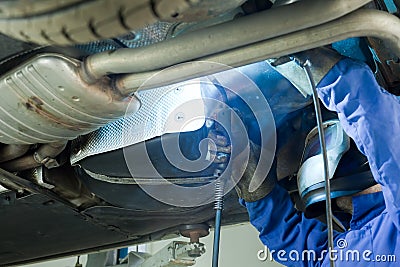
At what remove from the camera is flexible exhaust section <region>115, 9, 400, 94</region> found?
581 millimetres

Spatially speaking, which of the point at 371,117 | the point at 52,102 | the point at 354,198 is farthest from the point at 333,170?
the point at 52,102

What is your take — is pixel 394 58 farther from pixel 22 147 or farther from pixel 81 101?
pixel 22 147

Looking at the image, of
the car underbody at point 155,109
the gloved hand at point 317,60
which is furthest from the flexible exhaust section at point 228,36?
the gloved hand at point 317,60

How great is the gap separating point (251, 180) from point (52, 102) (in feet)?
1.30

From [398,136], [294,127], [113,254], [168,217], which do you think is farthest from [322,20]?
[113,254]

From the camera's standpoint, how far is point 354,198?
877 mm

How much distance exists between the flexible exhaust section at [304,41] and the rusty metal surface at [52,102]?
3.2 inches

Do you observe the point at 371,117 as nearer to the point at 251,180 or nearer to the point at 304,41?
the point at 304,41

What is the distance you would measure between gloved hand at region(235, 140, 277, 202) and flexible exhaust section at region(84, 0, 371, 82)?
0.36m

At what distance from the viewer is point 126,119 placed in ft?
2.88

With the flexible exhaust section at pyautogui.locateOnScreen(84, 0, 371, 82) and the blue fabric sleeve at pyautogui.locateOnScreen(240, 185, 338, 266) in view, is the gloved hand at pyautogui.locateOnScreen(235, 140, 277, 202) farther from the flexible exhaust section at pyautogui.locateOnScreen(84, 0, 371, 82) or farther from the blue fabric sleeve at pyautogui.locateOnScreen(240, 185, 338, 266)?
the flexible exhaust section at pyautogui.locateOnScreen(84, 0, 371, 82)

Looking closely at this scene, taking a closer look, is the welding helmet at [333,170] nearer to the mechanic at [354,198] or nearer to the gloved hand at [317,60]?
the mechanic at [354,198]

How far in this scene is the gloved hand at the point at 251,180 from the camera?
3.09ft

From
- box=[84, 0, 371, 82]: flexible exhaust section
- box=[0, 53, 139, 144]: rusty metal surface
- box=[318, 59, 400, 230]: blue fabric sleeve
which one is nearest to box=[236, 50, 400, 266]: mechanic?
box=[318, 59, 400, 230]: blue fabric sleeve
